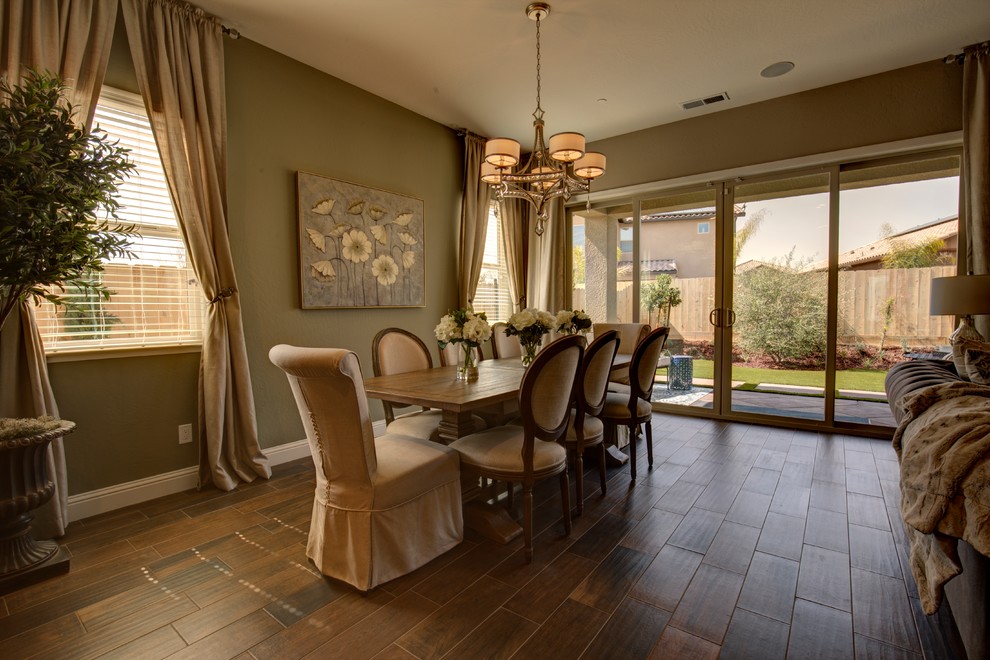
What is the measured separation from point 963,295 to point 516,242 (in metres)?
3.99

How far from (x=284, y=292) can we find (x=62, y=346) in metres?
1.30

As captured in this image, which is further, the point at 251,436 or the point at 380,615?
the point at 251,436

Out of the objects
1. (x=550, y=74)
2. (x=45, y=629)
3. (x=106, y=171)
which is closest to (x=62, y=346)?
(x=106, y=171)

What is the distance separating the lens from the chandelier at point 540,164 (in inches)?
114

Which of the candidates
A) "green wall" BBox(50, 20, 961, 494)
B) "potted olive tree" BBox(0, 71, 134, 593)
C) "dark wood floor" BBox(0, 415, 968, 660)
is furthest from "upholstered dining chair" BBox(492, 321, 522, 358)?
"potted olive tree" BBox(0, 71, 134, 593)

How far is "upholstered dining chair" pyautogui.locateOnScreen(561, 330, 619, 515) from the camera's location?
253 cm

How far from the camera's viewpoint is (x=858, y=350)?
4.11 m

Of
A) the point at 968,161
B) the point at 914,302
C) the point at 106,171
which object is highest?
the point at 968,161

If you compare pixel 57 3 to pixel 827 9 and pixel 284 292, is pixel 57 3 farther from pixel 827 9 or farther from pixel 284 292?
pixel 827 9

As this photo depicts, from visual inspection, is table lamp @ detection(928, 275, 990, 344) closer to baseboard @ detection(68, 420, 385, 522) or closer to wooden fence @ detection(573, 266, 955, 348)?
wooden fence @ detection(573, 266, 955, 348)

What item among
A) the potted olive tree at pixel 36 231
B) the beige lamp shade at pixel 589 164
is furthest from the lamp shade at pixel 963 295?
the potted olive tree at pixel 36 231

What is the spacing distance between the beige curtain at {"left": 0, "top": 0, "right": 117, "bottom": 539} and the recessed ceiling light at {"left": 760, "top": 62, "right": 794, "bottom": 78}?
4488 millimetres

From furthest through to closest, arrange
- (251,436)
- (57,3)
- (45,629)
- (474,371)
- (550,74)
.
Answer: (550,74), (251,436), (474,371), (57,3), (45,629)

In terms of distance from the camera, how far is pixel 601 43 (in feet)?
10.8
